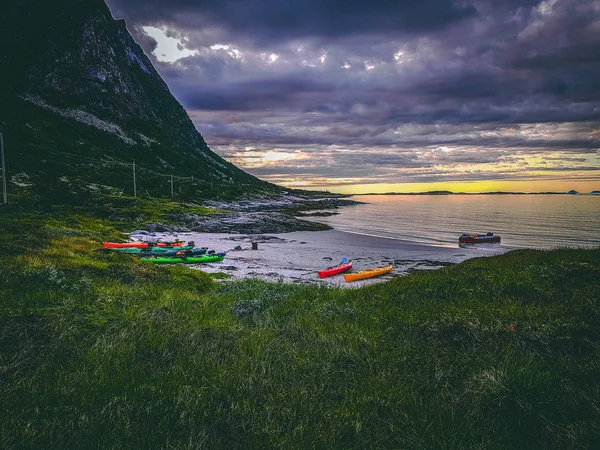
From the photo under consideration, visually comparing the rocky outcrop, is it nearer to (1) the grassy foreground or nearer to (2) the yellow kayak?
(2) the yellow kayak

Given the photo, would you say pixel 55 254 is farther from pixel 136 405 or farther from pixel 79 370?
pixel 136 405

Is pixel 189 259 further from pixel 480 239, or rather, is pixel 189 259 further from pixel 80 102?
pixel 80 102

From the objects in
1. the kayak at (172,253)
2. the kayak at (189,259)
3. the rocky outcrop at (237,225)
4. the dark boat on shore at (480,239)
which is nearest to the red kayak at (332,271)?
the kayak at (189,259)

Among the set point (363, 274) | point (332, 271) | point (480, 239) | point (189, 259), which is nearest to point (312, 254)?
point (332, 271)

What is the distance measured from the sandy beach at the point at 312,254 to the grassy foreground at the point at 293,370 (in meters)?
12.8

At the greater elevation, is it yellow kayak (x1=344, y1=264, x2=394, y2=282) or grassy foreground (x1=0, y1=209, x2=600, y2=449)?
grassy foreground (x1=0, y1=209, x2=600, y2=449)

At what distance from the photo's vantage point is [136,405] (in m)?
4.60

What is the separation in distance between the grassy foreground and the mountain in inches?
3600

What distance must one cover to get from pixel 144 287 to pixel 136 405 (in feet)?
28.1

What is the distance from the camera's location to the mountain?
10131 centimetres

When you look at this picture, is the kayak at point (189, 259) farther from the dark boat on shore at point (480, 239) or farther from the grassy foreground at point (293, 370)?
the dark boat on shore at point (480, 239)

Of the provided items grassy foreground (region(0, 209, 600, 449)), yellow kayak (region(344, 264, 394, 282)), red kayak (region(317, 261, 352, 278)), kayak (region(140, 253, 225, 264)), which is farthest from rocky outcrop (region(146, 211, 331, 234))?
grassy foreground (region(0, 209, 600, 449))

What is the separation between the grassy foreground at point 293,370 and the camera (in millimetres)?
4199

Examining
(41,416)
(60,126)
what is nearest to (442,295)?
(41,416)
